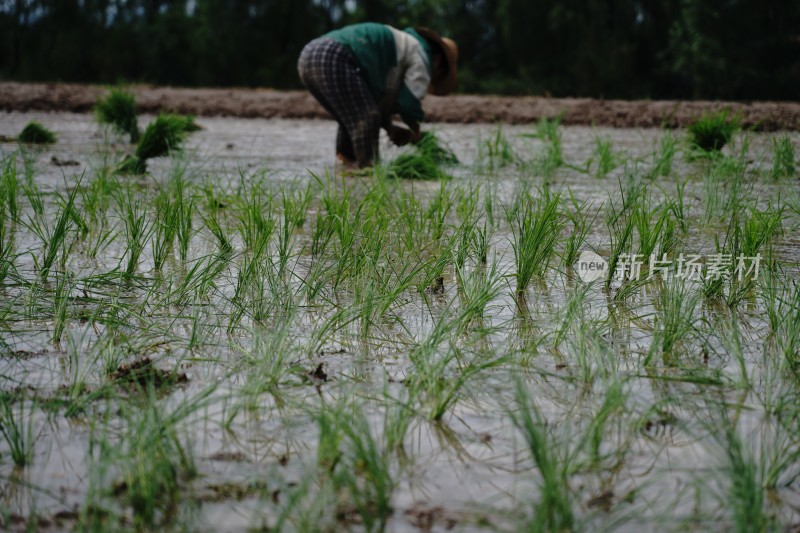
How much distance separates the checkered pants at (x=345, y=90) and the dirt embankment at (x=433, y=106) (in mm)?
3952

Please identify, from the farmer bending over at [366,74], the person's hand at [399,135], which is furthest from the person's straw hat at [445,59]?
the person's hand at [399,135]

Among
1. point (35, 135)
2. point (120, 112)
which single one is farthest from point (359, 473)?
point (120, 112)

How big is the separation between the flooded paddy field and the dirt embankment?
6337 mm

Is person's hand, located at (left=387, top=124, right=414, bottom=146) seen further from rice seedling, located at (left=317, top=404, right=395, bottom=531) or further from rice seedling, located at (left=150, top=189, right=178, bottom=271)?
rice seedling, located at (left=317, top=404, right=395, bottom=531)

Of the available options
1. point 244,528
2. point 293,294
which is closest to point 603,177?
point 293,294

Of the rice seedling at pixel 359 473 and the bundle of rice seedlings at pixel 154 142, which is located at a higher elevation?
the bundle of rice seedlings at pixel 154 142

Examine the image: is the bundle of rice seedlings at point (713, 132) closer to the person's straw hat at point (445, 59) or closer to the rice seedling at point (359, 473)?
the person's straw hat at point (445, 59)

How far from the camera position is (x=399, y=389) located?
6.55 feet

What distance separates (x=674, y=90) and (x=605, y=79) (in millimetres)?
2494

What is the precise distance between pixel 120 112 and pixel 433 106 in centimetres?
405

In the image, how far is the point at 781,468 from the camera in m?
1.57

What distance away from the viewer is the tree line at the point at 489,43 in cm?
1870

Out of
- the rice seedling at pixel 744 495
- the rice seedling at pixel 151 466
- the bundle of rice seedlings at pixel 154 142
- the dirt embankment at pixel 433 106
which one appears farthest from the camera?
the dirt embankment at pixel 433 106

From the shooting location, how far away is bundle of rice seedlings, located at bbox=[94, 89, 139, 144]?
7.29 metres
